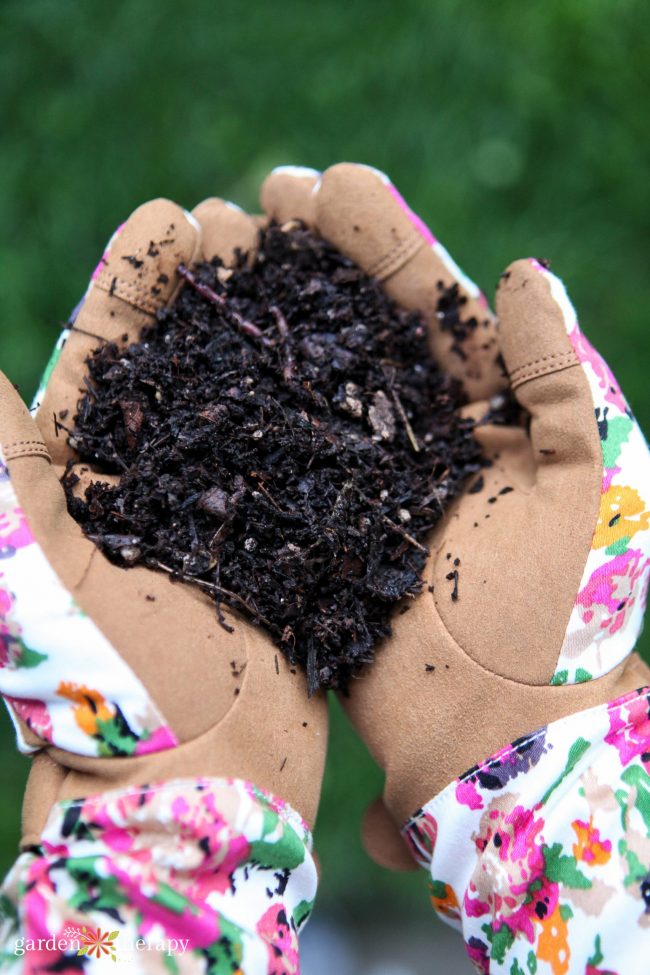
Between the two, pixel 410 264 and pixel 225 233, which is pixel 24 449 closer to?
pixel 225 233

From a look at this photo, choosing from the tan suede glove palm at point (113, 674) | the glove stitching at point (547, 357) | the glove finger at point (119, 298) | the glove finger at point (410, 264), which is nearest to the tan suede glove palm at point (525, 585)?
the glove stitching at point (547, 357)

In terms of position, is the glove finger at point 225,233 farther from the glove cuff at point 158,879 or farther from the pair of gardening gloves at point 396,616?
the glove cuff at point 158,879

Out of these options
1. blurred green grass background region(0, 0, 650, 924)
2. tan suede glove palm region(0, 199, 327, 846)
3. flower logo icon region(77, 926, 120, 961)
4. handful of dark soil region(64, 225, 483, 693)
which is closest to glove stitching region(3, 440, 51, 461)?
tan suede glove palm region(0, 199, 327, 846)

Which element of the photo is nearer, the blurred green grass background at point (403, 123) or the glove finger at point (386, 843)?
the glove finger at point (386, 843)

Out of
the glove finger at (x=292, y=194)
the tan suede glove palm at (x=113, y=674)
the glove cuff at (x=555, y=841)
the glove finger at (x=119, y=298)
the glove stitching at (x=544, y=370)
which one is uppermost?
the glove finger at (x=292, y=194)

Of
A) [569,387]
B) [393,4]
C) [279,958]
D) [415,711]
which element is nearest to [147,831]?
[279,958]

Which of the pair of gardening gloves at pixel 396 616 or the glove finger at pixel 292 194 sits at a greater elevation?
the glove finger at pixel 292 194
